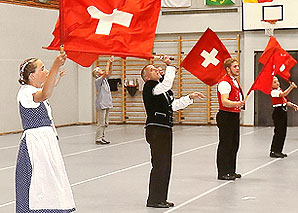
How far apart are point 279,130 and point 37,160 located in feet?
25.8

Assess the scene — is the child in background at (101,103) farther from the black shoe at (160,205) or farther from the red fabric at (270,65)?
the black shoe at (160,205)

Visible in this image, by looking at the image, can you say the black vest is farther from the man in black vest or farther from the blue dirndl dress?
the blue dirndl dress

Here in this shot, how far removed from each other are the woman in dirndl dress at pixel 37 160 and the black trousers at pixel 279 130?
748 cm

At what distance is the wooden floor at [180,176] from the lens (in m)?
8.20

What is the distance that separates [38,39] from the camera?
20.0m

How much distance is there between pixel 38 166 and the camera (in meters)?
5.94

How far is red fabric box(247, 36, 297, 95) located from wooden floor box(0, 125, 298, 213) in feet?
4.78

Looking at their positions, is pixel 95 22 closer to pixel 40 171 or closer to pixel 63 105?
pixel 40 171

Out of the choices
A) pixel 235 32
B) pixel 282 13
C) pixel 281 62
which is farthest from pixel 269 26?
pixel 281 62

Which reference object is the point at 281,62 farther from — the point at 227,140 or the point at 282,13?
the point at 282,13

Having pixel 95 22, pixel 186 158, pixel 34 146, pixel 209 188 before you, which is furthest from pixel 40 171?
pixel 186 158

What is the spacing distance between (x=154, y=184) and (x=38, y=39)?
12823 millimetres

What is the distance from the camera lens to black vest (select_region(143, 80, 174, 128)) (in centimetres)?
797

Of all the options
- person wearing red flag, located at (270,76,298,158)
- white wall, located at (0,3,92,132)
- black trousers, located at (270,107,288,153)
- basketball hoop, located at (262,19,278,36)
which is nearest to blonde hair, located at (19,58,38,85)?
person wearing red flag, located at (270,76,298,158)
